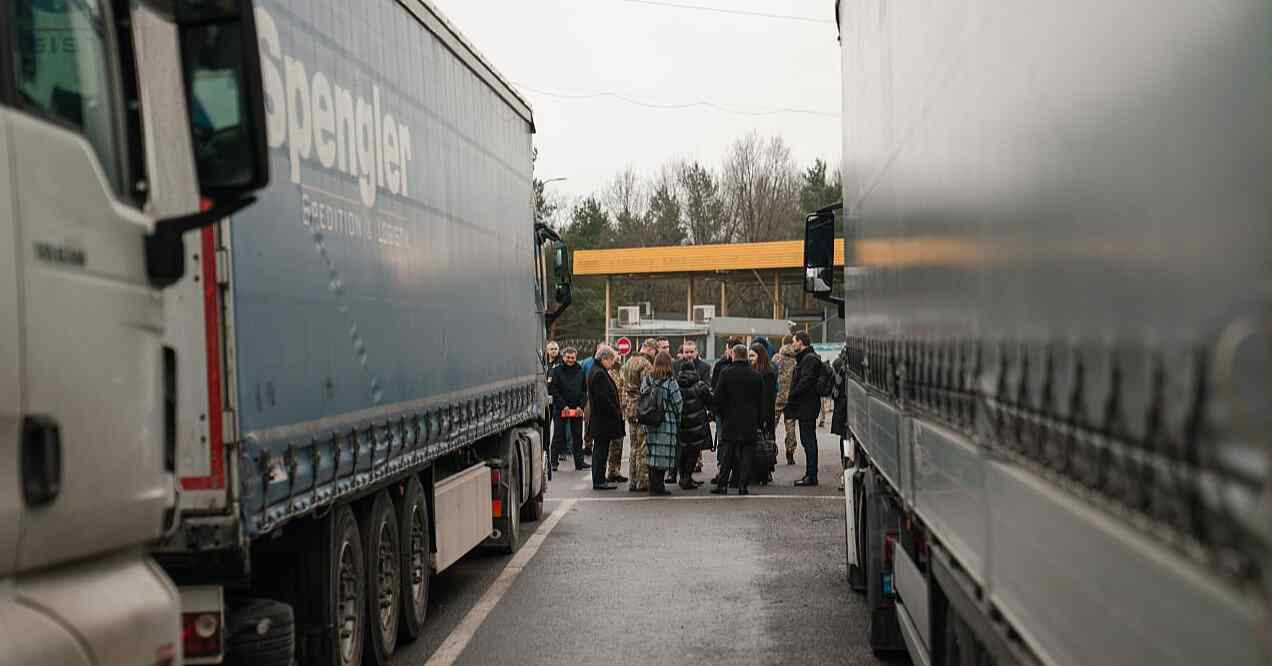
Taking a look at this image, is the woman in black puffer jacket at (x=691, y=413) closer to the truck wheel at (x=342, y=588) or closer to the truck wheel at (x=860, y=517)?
the truck wheel at (x=860, y=517)

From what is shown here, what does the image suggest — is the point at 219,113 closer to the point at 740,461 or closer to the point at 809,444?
the point at 740,461

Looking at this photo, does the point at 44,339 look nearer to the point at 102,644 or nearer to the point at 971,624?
the point at 102,644

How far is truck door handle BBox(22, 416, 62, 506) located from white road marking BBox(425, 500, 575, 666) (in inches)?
213

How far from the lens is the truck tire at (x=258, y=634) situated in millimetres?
6031

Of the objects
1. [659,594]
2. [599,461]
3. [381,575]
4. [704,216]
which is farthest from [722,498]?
[704,216]

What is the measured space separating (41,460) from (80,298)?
41 cm

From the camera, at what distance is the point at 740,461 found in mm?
17906

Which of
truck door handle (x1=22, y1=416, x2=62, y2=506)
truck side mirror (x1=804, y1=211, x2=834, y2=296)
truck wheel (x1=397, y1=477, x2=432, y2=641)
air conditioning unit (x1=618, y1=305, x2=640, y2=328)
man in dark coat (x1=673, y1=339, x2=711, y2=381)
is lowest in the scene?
truck wheel (x1=397, y1=477, x2=432, y2=641)

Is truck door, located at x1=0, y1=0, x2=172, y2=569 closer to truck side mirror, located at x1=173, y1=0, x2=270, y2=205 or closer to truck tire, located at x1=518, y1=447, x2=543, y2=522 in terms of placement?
truck side mirror, located at x1=173, y1=0, x2=270, y2=205

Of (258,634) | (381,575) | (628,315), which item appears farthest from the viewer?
(628,315)

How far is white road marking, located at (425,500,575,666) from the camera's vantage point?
28.2 ft

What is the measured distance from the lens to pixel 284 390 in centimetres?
603

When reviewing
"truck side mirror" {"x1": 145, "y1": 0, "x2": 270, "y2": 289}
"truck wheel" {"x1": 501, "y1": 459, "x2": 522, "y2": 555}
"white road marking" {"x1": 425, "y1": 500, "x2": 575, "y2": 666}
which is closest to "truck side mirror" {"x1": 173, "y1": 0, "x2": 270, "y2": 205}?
"truck side mirror" {"x1": 145, "y1": 0, "x2": 270, "y2": 289}

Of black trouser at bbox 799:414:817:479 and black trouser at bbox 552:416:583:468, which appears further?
black trouser at bbox 552:416:583:468
